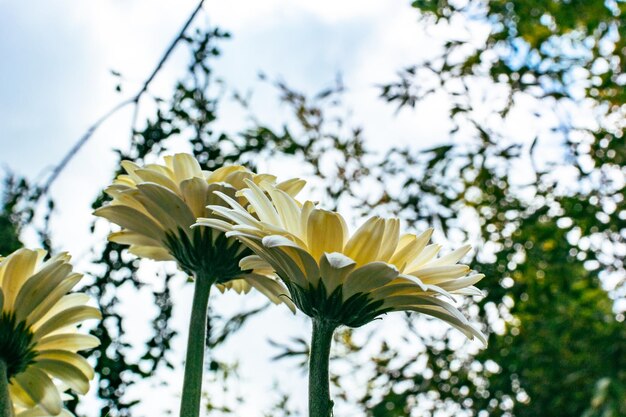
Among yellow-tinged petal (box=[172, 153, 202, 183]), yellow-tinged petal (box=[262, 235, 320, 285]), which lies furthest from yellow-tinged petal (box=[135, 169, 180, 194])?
yellow-tinged petal (box=[262, 235, 320, 285])

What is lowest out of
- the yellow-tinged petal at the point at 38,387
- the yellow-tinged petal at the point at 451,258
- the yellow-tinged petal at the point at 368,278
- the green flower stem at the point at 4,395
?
the green flower stem at the point at 4,395

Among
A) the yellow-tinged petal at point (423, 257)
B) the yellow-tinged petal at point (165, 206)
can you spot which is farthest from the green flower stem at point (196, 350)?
the yellow-tinged petal at point (423, 257)

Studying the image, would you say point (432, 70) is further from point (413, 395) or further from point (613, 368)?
point (613, 368)

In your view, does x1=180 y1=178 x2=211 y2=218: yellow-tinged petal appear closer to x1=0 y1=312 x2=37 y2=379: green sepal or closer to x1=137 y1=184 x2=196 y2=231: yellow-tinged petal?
x1=137 y1=184 x2=196 y2=231: yellow-tinged petal

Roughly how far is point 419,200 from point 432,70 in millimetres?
316

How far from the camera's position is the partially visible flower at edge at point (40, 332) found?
57cm

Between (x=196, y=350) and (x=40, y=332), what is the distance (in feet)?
0.41

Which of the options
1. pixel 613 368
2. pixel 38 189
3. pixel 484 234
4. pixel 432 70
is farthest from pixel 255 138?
pixel 613 368

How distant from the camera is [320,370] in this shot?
50 centimetres

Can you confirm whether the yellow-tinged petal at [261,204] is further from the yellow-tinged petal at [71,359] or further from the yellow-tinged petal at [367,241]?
the yellow-tinged petal at [71,359]

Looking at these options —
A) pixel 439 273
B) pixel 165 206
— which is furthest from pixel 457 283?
pixel 165 206

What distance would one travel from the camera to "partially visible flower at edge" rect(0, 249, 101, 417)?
57 centimetres

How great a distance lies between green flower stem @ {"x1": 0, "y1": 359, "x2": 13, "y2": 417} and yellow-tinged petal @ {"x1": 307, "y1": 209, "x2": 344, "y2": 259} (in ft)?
0.69

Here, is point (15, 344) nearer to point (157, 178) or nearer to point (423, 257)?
point (157, 178)
